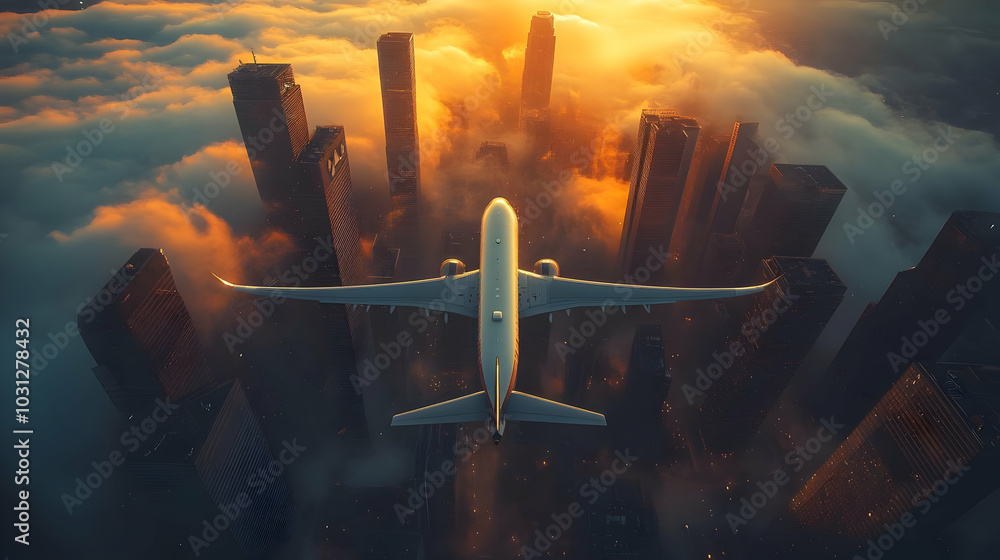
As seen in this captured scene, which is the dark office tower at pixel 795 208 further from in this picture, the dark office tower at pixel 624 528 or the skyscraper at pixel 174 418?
the skyscraper at pixel 174 418

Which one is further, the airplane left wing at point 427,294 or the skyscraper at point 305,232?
the skyscraper at point 305,232

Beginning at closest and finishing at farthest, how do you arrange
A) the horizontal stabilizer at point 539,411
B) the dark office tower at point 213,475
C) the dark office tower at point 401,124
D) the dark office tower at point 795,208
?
the horizontal stabilizer at point 539,411 < the dark office tower at point 213,475 < the dark office tower at point 795,208 < the dark office tower at point 401,124

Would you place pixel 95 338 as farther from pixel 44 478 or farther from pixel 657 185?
pixel 657 185

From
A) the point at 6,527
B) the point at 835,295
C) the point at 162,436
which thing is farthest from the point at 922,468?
the point at 6,527

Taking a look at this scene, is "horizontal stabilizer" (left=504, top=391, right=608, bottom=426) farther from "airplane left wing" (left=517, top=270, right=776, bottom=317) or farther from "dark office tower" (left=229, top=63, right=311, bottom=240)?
"dark office tower" (left=229, top=63, right=311, bottom=240)

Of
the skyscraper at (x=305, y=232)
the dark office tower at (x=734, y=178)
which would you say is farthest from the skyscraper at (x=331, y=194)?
the dark office tower at (x=734, y=178)

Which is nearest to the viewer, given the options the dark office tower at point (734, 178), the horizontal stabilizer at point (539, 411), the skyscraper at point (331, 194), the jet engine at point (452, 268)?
the horizontal stabilizer at point (539, 411)
